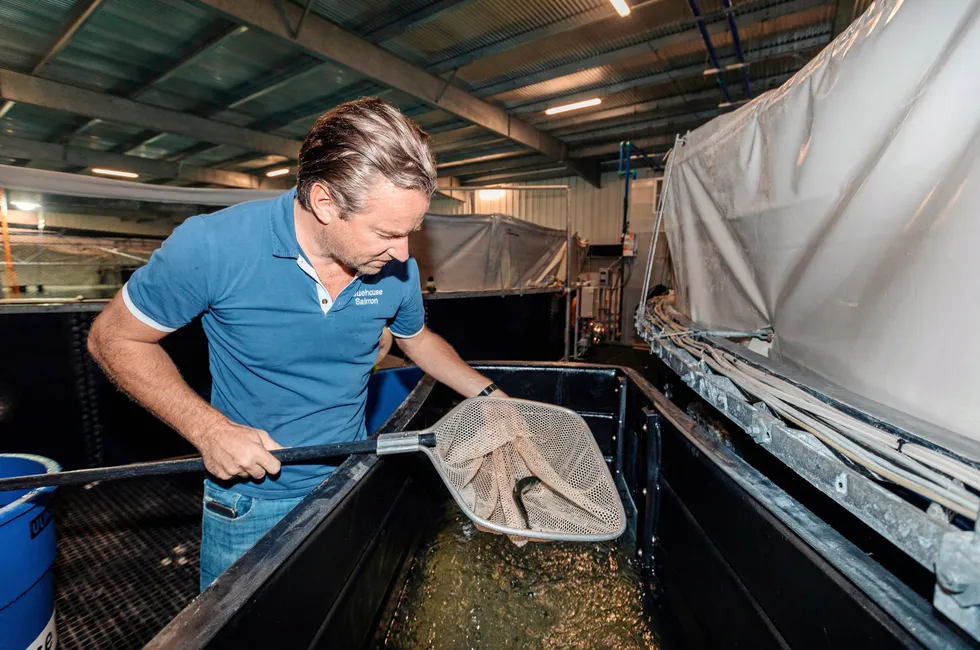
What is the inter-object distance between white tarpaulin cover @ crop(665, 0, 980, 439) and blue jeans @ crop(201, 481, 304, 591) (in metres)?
1.81

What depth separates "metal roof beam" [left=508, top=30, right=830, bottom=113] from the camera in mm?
5520

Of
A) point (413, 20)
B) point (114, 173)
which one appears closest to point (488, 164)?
point (413, 20)

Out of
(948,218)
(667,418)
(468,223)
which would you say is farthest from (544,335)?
(948,218)

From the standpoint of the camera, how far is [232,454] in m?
1.15

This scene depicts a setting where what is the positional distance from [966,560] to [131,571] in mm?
3024

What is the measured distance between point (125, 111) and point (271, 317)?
8856mm

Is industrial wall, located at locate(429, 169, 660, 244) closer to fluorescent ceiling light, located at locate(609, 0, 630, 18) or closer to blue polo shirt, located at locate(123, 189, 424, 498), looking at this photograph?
fluorescent ceiling light, located at locate(609, 0, 630, 18)

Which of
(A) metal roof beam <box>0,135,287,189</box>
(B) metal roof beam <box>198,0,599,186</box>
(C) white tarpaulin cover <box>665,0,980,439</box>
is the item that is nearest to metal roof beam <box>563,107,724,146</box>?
(B) metal roof beam <box>198,0,599,186</box>

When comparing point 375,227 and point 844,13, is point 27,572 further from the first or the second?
point 844,13

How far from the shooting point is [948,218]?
39.8 inches

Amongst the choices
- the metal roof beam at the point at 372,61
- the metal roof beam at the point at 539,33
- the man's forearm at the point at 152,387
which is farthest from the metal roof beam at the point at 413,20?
the man's forearm at the point at 152,387

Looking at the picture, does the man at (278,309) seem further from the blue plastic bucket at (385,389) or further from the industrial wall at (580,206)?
the industrial wall at (580,206)

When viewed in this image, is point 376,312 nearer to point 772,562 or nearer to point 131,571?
point 772,562

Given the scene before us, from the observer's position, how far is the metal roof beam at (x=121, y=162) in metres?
9.05
